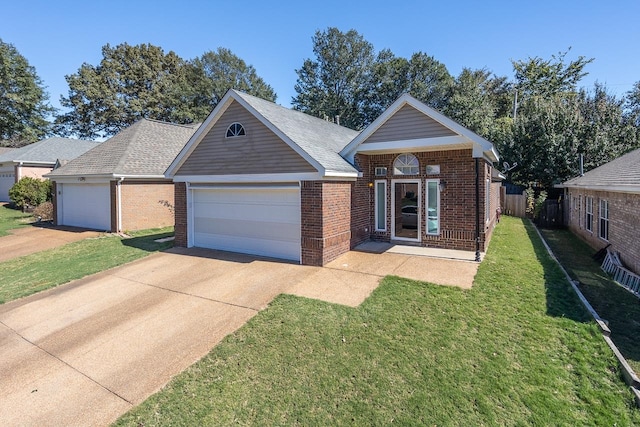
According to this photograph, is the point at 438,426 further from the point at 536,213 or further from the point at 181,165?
the point at 536,213

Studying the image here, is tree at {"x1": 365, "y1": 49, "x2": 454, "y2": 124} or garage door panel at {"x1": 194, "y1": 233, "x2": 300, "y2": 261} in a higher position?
tree at {"x1": 365, "y1": 49, "x2": 454, "y2": 124}

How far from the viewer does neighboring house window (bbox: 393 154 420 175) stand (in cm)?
1062

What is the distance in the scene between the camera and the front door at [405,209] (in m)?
10.9

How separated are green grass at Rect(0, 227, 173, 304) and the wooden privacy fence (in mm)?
21029

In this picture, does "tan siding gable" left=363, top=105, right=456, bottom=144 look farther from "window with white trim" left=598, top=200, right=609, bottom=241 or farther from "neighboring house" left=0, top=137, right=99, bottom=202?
"neighboring house" left=0, top=137, right=99, bottom=202

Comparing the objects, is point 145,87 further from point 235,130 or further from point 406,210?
point 406,210

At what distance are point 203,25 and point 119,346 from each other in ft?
53.9

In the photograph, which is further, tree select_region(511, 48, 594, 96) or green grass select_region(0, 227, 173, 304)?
tree select_region(511, 48, 594, 96)

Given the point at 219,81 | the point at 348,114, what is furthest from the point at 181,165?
the point at 219,81

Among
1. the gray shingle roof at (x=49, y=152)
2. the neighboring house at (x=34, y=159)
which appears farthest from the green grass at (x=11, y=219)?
the gray shingle roof at (x=49, y=152)

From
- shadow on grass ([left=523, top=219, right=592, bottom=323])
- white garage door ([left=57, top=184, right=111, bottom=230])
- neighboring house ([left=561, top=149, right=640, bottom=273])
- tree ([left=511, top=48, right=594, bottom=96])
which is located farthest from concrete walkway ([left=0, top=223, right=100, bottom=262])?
tree ([left=511, top=48, right=594, bottom=96])

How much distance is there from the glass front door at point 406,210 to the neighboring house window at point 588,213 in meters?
7.27

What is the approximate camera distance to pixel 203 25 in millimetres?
16141

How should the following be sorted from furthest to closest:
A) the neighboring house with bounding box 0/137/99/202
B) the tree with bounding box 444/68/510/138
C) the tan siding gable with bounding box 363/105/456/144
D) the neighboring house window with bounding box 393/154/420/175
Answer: the tree with bounding box 444/68/510/138, the neighboring house with bounding box 0/137/99/202, the neighboring house window with bounding box 393/154/420/175, the tan siding gable with bounding box 363/105/456/144
